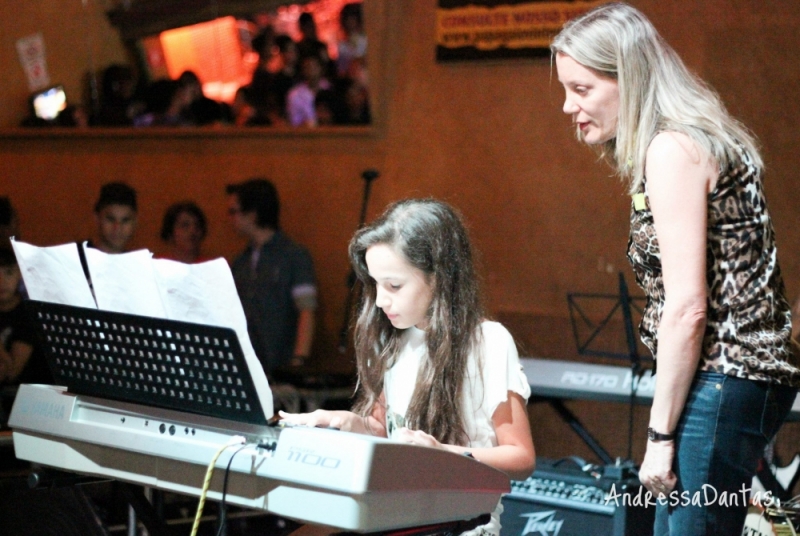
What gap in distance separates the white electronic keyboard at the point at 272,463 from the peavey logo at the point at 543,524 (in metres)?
1.11

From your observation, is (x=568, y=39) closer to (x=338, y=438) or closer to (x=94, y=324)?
(x=338, y=438)

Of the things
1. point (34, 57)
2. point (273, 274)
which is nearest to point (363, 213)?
point (273, 274)

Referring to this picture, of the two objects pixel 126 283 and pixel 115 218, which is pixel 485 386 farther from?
pixel 115 218

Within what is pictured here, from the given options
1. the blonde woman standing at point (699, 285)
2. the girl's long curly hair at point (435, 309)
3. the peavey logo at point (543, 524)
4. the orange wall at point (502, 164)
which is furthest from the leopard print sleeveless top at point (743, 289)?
the orange wall at point (502, 164)

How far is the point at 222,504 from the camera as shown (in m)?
1.83

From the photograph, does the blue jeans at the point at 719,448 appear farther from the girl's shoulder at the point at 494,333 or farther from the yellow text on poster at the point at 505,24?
the yellow text on poster at the point at 505,24

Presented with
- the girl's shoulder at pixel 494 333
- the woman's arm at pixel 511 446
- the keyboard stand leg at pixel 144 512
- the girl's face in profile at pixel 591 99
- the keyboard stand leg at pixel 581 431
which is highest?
the girl's face in profile at pixel 591 99

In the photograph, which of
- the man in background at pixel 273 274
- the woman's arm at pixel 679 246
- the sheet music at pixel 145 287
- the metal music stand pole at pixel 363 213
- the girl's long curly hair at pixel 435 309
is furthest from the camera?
the man in background at pixel 273 274

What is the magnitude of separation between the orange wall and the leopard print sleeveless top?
9.52 feet

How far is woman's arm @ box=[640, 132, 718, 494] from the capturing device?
1.78 meters

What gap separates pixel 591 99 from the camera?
1.96 m

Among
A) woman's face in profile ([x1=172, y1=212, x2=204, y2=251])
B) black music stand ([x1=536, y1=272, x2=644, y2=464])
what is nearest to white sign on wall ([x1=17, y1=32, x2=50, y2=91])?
woman's face in profile ([x1=172, y1=212, x2=204, y2=251])

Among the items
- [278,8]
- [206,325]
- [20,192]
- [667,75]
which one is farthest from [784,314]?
[20,192]

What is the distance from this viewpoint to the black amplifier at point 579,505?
286 centimetres
